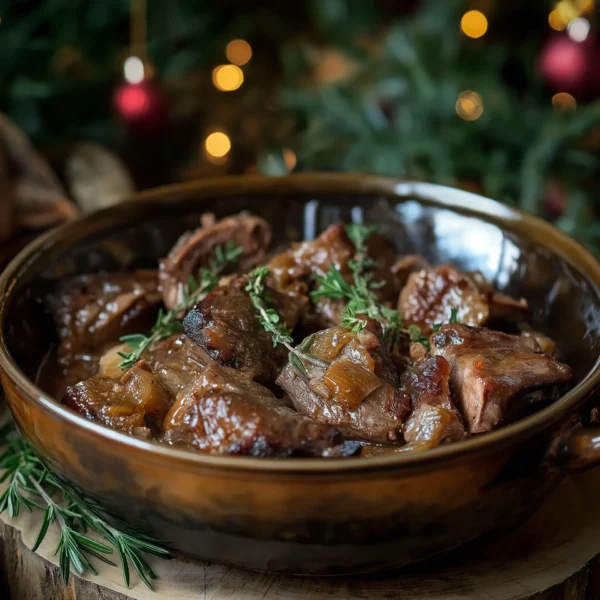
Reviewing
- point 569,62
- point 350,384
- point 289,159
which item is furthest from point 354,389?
point 569,62

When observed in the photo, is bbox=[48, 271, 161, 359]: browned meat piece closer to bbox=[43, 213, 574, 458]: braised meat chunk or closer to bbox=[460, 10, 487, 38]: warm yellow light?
bbox=[43, 213, 574, 458]: braised meat chunk

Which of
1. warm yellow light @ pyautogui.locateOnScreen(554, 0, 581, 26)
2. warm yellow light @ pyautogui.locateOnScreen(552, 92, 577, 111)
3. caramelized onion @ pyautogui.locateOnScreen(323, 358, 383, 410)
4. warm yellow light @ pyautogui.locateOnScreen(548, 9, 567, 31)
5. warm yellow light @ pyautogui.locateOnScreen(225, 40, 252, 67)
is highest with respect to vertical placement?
warm yellow light @ pyautogui.locateOnScreen(554, 0, 581, 26)

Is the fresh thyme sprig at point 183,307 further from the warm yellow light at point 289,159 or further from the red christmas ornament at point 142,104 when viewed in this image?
the red christmas ornament at point 142,104

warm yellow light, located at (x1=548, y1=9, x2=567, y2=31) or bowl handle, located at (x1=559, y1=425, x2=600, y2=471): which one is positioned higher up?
warm yellow light, located at (x1=548, y1=9, x2=567, y2=31)

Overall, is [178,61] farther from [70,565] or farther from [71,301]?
[70,565]

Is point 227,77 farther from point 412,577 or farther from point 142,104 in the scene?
point 412,577

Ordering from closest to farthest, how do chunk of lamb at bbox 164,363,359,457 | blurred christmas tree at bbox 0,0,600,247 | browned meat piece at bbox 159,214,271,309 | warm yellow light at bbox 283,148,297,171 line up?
chunk of lamb at bbox 164,363,359,457, browned meat piece at bbox 159,214,271,309, warm yellow light at bbox 283,148,297,171, blurred christmas tree at bbox 0,0,600,247

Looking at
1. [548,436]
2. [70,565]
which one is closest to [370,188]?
[548,436]

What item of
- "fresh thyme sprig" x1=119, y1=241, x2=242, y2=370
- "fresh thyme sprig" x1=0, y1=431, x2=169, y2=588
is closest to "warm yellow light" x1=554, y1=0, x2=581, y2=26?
"fresh thyme sprig" x1=119, y1=241, x2=242, y2=370
